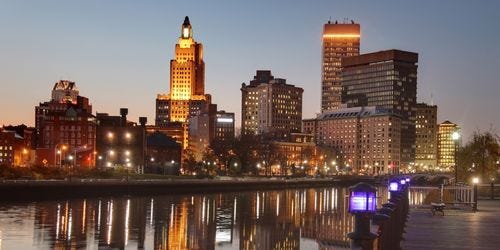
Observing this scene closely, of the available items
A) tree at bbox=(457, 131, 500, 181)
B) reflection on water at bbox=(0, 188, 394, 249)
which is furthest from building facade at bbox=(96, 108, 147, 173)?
reflection on water at bbox=(0, 188, 394, 249)

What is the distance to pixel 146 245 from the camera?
32.8m

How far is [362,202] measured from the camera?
14312 millimetres

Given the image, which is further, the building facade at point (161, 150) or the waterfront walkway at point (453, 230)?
the building facade at point (161, 150)

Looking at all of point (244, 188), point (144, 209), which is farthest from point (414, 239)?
point (244, 188)

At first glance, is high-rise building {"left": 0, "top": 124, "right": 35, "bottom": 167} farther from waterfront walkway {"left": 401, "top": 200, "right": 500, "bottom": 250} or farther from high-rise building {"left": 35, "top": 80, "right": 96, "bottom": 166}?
waterfront walkway {"left": 401, "top": 200, "right": 500, "bottom": 250}

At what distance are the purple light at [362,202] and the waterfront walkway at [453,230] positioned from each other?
7970 millimetres

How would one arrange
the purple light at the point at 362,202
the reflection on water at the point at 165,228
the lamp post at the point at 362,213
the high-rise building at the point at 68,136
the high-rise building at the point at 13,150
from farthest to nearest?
the high-rise building at the point at 13,150 < the high-rise building at the point at 68,136 < the reflection on water at the point at 165,228 < the purple light at the point at 362,202 < the lamp post at the point at 362,213

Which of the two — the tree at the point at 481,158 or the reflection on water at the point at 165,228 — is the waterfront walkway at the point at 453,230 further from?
the tree at the point at 481,158

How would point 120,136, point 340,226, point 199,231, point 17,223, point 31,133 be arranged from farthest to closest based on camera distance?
point 31,133 < point 120,136 < point 340,226 < point 17,223 < point 199,231

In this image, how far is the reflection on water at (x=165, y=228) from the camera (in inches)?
1325

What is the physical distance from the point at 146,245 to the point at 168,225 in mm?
12061

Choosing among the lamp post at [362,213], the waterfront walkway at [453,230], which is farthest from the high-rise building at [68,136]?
the lamp post at [362,213]

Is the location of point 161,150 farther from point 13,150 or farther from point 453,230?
point 453,230

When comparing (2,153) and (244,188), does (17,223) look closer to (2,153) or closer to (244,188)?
(244,188)
